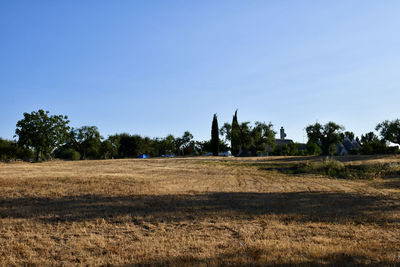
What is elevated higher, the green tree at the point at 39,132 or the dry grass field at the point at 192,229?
the green tree at the point at 39,132

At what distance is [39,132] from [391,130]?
5867 cm

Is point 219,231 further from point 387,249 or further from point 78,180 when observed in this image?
point 78,180

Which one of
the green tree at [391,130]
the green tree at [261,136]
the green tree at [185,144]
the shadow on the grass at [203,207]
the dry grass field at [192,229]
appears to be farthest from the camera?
the green tree at [185,144]

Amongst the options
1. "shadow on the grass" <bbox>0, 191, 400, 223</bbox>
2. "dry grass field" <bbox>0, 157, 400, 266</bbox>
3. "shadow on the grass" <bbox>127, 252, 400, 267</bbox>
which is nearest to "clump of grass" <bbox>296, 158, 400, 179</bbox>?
"dry grass field" <bbox>0, 157, 400, 266</bbox>

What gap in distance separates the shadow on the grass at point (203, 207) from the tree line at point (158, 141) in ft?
143

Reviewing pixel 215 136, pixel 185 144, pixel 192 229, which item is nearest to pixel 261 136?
pixel 215 136

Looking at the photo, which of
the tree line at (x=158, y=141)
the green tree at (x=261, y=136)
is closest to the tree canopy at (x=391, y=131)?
the tree line at (x=158, y=141)

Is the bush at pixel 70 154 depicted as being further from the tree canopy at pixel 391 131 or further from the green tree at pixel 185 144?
the tree canopy at pixel 391 131

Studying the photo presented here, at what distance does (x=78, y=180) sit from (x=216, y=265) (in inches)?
405

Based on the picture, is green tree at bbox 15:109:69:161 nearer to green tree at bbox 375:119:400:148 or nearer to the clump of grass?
the clump of grass

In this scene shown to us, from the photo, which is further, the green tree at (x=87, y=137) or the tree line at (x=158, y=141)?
the green tree at (x=87, y=137)

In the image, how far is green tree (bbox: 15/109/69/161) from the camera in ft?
152

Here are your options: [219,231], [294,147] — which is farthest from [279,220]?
[294,147]

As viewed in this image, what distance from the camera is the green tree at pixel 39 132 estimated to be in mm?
46281
